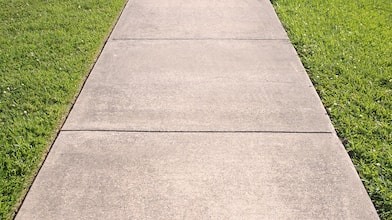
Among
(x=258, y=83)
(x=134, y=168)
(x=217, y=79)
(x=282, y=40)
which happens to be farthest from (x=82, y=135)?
(x=282, y=40)

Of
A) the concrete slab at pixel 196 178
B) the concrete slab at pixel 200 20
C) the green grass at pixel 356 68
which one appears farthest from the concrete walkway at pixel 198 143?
the concrete slab at pixel 200 20

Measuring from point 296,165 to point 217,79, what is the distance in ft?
5.20

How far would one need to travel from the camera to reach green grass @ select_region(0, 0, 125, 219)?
11.2 feet

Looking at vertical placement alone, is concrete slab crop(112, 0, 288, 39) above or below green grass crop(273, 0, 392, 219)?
below

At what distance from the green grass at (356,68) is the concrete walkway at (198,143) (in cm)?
12

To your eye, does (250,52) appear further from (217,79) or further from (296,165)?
(296,165)

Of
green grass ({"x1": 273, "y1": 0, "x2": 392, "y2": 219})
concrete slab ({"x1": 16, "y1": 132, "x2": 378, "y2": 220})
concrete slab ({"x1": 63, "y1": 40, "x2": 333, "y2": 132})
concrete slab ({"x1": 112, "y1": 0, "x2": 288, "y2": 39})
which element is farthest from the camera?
concrete slab ({"x1": 112, "y1": 0, "x2": 288, "y2": 39})

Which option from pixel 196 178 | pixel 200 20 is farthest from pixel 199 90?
pixel 200 20

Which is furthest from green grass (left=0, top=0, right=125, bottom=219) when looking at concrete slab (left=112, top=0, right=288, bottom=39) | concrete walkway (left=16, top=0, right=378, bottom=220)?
concrete slab (left=112, top=0, right=288, bottom=39)

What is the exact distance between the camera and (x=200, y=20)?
6156mm

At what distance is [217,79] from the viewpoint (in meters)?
4.57

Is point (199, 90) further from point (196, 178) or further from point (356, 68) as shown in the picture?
point (356, 68)

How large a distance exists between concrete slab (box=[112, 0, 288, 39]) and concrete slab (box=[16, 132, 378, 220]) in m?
2.36

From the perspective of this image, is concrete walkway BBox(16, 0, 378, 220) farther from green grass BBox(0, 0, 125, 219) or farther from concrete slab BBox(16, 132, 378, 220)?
green grass BBox(0, 0, 125, 219)
